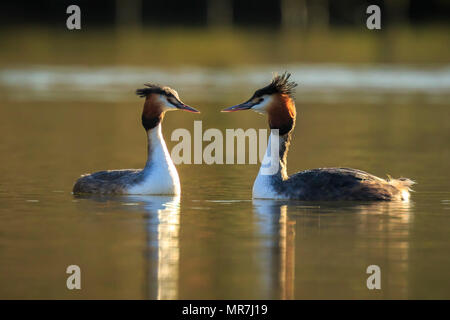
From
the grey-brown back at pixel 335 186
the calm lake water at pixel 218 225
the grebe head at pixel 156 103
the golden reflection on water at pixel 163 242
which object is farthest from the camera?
the grebe head at pixel 156 103

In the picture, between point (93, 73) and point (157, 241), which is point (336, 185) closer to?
point (157, 241)

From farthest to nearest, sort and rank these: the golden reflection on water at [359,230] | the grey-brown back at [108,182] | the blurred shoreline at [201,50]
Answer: the blurred shoreline at [201,50] → the grey-brown back at [108,182] → the golden reflection on water at [359,230]

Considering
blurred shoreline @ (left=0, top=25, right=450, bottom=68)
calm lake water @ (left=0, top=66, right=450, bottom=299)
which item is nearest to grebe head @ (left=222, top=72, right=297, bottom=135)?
calm lake water @ (left=0, top=66, right=450, bottom=299)

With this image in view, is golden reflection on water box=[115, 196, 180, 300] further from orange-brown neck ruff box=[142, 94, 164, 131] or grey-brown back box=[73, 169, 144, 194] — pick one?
orange-brown neck ruff box=[142, 94, 164, 131]

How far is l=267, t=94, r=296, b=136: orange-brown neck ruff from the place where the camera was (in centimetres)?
1619

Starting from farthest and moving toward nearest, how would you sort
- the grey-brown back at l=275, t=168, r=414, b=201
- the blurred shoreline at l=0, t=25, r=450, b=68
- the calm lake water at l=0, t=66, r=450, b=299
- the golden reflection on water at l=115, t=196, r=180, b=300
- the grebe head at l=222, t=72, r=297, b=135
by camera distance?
the blurred shoreline at l=0, t=25, r=450, b=68, the grebe head at l=222, t=72, r=297, b=135, the grey-brown back at l=275, t=168, r=414, b=201, the calm lake water at l=0, t=66, r=450, b=299, the golden reflection on water at l=115, t=196, r=180, b=300

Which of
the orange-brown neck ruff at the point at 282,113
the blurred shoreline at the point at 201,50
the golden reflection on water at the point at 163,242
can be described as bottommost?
the golden reflection on water at the point at 163,242

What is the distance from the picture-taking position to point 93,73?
146 ft

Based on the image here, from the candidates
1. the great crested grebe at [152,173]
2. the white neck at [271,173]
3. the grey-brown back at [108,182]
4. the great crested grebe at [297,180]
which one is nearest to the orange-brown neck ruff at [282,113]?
the great crested grebe at [297,180]

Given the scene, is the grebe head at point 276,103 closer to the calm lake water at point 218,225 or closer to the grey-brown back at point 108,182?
the calm lake water at point 218,225

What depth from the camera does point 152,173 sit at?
53.1ft

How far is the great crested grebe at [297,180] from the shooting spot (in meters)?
15.7

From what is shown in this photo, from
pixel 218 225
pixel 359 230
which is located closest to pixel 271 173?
pixel 218 225

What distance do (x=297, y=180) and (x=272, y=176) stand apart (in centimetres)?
32
